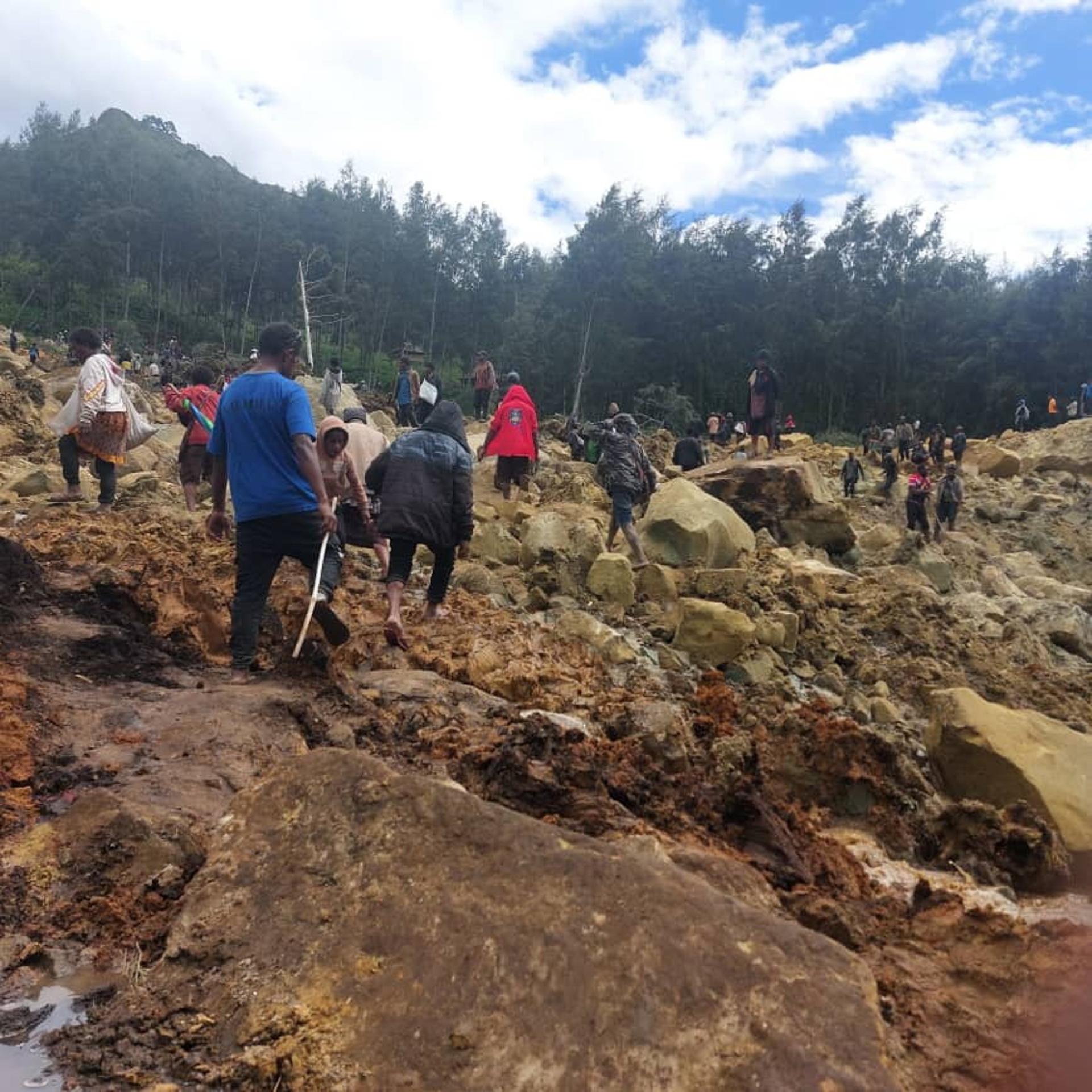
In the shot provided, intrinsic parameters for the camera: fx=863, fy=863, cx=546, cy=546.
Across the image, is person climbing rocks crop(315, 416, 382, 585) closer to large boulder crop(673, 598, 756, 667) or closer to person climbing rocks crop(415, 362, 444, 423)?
large boulder crop(673, 598, 756, 667)

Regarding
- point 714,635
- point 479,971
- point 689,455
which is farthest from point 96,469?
point 689,455

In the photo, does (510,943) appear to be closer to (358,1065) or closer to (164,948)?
(358,1065)

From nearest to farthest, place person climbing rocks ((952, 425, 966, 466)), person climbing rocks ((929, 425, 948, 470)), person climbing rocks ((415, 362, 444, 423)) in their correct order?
1. person climbing rocks ((415, 362, 444, 423))
2. person climbing rocks ((929, 425, 948, 470))
3. person climbing rocks ((952, 425, 966, 466))

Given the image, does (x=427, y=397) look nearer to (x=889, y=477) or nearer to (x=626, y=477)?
(x=626, y=477)

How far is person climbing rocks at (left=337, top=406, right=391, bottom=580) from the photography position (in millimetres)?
4711

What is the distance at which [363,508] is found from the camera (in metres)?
4.50

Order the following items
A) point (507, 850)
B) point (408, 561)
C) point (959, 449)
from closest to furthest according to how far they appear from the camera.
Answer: point (507, 850) → point (408, 561) → point (959, 449)

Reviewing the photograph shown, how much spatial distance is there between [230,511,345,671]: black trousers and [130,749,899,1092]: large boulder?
5.43 feet

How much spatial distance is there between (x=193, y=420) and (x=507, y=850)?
572cm

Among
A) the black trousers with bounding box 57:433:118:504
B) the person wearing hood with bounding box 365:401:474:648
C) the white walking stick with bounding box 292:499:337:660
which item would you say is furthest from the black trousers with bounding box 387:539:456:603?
the black trousers with bounding box 57:433:118:504

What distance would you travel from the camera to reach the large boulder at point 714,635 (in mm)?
5559

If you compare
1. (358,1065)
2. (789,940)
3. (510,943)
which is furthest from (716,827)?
(358,1065)

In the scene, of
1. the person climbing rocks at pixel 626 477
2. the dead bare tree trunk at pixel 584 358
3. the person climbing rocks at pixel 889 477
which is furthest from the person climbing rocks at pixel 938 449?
the dead bare tree trunk at pixel 584 358

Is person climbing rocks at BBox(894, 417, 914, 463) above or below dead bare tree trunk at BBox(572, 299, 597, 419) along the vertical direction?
below
